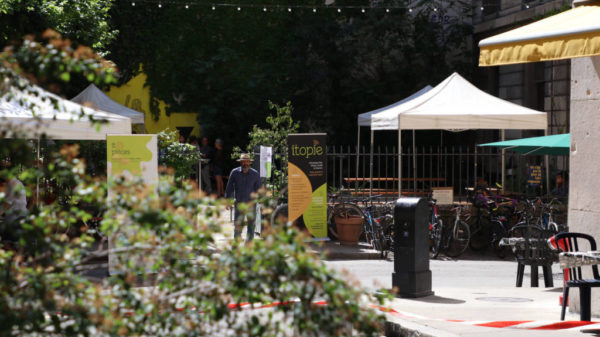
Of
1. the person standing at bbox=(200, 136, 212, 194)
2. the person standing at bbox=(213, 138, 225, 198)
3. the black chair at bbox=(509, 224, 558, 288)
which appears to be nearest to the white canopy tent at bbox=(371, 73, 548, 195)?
the black chair at bbox=(509, 224, 558, 288)

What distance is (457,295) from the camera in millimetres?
10922

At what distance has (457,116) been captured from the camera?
55.8 feet

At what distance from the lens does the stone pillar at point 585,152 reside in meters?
9.27

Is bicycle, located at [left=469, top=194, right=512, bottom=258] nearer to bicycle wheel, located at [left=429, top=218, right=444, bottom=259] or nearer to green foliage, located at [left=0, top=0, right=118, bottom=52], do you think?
bicycle wheel, located at [left=429, top=218, right=444, bottom=259]

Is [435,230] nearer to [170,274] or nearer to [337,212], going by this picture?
[337,212]

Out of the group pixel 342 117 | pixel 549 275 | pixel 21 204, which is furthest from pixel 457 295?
pixel 342 117

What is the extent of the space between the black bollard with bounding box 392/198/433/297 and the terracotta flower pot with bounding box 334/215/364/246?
545 cm

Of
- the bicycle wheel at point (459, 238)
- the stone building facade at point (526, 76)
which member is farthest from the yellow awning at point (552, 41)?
the stone building facade at point (526, 76)

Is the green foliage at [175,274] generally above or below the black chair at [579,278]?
above

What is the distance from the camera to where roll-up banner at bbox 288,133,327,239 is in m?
15.6

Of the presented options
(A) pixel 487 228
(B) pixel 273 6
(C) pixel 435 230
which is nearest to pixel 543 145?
(A) pixel 487 228

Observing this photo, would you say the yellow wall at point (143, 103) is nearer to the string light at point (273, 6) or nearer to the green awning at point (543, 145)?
the string light at point (273, 6)

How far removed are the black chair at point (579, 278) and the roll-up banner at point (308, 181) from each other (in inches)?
259

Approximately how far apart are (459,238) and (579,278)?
22.7ft
